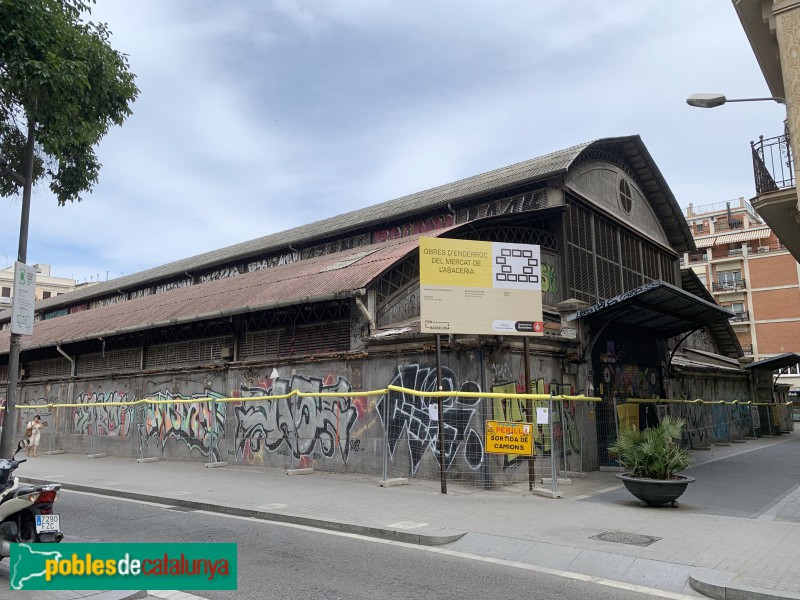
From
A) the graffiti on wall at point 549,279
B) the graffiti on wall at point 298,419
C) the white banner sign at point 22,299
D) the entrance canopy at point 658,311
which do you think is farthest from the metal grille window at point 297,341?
the white banner sign at point 22,299

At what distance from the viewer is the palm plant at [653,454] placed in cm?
1013

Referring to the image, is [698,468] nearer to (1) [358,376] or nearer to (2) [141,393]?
(1) [358,376]

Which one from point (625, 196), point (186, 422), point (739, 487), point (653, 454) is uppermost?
point (625, 196)

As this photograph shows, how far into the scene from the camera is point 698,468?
1612 centimetres

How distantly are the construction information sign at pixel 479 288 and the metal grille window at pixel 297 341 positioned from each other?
14.1ft

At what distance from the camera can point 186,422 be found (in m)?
18.2

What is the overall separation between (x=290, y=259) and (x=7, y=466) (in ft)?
60.3

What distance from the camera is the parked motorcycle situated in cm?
587

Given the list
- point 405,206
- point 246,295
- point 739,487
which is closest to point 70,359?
point 246,295

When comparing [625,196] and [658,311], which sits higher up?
[625,196]

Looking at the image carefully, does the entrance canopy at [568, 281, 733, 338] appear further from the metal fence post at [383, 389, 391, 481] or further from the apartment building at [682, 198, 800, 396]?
the apartment building at [682, 198, 800, 396]

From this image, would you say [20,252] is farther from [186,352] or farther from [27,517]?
[186,352]

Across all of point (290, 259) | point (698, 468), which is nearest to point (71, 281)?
point (290, 259)

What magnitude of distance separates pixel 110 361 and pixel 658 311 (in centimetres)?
1942
